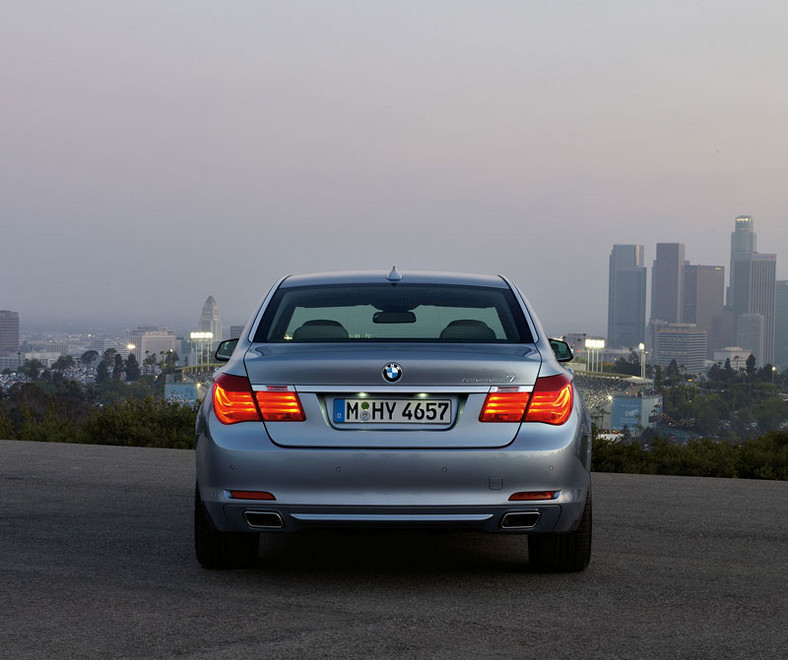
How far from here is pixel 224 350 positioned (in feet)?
23.1

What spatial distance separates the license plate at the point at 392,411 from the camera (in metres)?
5.60

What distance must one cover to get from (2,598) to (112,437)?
34.6 ft

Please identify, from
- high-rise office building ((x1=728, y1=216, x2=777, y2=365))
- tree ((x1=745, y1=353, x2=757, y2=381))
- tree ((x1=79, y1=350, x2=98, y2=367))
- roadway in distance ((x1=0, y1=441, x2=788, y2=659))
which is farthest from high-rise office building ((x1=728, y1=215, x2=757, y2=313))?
roadway in distance ((x1=0, y1=441, x2=788, y2=659))

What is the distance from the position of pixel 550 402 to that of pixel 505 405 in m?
0.25

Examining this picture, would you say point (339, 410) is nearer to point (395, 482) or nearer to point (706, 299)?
point (395, 482)

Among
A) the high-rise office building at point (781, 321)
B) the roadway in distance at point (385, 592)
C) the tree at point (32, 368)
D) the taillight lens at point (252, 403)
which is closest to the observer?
the roadway in distance at point (385, 592)

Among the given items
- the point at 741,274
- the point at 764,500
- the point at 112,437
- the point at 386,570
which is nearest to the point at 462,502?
the point at 386,570

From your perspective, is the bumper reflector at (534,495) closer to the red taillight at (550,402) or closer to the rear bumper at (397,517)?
the rear bumper at (397,517)

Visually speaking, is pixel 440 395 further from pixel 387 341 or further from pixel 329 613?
pixel 329 613

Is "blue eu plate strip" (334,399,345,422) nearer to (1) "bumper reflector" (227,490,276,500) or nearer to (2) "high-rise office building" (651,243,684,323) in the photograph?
(1) "bumper reflector" (227,490,276,500)

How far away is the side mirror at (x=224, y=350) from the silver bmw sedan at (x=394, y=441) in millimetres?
961

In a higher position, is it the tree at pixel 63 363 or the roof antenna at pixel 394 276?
the roof antenna at pixel 394 276

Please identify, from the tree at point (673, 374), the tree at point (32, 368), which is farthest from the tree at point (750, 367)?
the tree at point (32, 368)

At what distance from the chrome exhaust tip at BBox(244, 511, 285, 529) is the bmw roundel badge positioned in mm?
864
